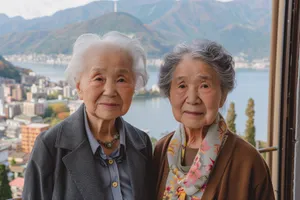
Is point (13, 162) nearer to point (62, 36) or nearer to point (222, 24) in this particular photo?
point (62, 36)

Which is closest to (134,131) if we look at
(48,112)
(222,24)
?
(48,112)

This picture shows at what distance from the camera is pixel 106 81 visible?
1278 mm

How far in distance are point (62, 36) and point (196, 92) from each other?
3.51 feet

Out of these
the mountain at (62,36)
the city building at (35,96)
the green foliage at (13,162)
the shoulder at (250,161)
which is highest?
the mountain at (62,36)

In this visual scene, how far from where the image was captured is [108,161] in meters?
1.35

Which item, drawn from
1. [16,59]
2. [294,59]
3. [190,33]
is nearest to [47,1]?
[16,59]

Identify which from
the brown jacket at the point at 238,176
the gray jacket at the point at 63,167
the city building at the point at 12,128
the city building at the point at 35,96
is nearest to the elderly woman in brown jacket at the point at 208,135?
the brown jacket at the point at 238,176

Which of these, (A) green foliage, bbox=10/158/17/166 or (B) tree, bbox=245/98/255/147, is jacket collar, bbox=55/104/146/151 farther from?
(B) tree, bbox=245/98/255/147

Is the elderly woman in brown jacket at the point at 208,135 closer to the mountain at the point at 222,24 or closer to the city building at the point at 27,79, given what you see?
the mountain at the point at 222,24

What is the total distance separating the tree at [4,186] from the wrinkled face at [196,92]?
3.45ft

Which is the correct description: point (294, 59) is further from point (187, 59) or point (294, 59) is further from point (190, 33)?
point (187, 59)

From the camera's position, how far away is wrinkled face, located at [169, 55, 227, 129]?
4.35 feet

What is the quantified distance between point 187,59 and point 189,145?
0.37 meters

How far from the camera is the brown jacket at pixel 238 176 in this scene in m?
1.35
